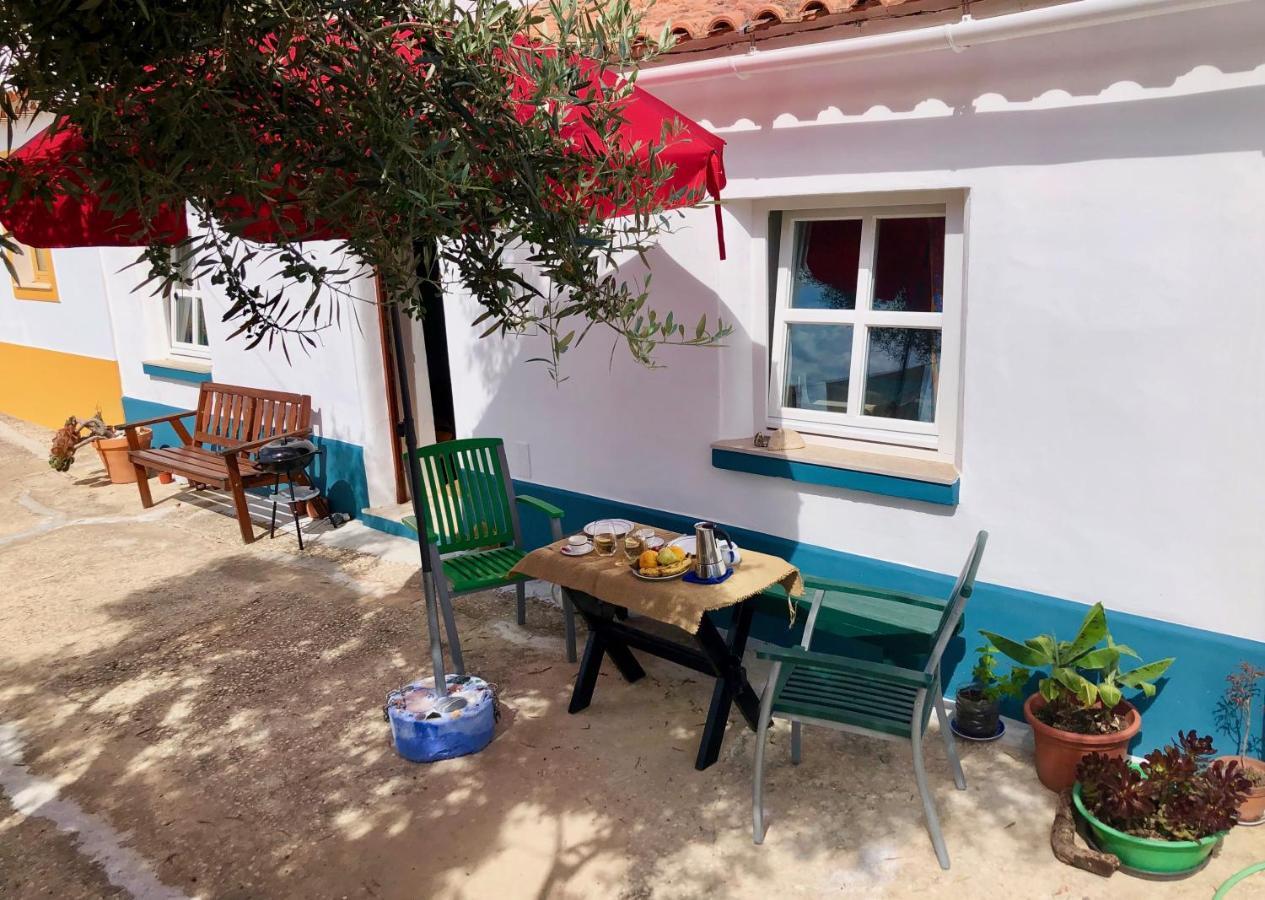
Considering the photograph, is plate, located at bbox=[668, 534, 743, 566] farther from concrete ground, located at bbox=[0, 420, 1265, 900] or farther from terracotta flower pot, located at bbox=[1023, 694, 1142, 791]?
terracotta flower pot, located at bbox=[1023, 694, 1142, 791]

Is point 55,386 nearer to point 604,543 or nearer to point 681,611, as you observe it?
point 604,543

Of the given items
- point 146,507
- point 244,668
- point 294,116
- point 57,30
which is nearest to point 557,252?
point 294,116

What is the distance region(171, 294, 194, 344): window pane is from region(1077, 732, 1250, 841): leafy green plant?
28.7 ft

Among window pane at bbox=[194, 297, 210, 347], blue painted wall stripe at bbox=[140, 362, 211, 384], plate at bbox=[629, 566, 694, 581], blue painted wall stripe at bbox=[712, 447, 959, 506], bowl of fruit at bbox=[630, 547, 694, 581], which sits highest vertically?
window pane at bbox=[194, 297, 210, 347]

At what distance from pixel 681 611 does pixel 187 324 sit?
7.53 metres

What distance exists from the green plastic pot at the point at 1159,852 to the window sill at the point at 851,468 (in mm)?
1445

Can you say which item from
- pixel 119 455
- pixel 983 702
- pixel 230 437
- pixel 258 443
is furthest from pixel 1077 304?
pixel 119 455

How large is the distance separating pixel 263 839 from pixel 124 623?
Answer: 2699 mm

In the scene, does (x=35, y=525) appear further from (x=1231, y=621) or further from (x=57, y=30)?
(x=1231, y=621)

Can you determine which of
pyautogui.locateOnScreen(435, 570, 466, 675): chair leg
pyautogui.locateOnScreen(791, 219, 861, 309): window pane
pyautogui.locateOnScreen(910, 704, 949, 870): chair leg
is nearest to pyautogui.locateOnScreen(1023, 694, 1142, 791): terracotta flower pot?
pyautogui.locateOnScreen(910, 704, 949, 870): chair leg

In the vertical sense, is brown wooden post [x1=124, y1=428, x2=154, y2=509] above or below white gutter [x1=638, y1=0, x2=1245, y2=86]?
below

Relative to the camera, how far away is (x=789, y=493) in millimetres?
Result: 4422

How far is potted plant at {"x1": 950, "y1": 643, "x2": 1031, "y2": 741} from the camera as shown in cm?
368

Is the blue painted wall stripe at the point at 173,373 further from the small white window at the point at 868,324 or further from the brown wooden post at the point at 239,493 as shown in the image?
the small white window at the point at 868,324
